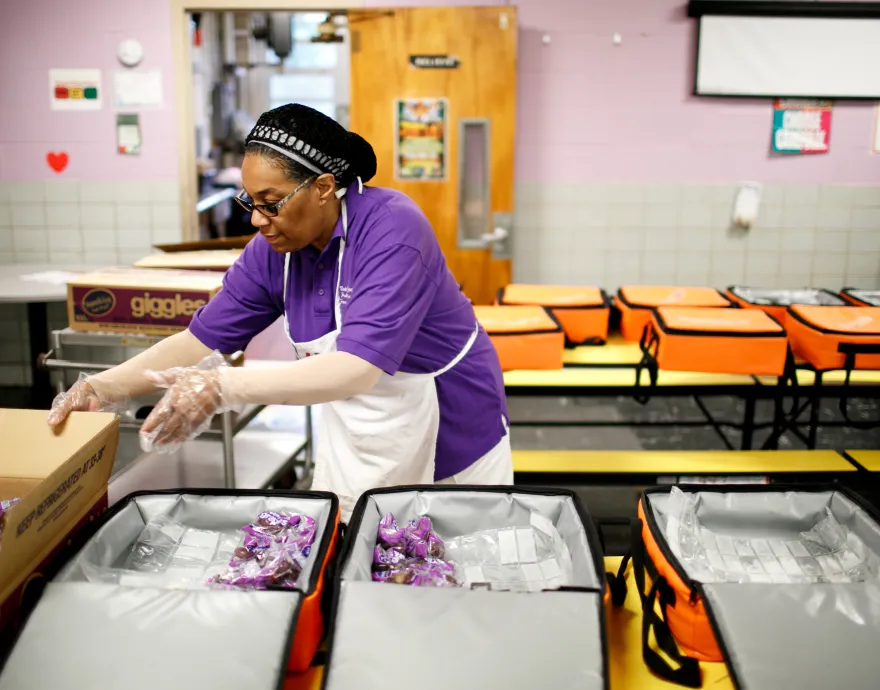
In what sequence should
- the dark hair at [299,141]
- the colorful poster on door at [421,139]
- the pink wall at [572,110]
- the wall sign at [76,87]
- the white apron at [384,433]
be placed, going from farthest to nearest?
the wall sign at [76,87] < the pink wall at [572,110] < the colorful poster on door at [421,139] < the white apron at [384,433] < the dark hair at [299,141]

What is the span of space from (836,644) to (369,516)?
0.72m

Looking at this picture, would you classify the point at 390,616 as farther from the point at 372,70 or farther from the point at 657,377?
the point at 372,70

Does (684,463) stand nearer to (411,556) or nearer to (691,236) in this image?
(411,556)

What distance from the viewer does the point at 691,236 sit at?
186 inches

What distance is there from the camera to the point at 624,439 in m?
4.34

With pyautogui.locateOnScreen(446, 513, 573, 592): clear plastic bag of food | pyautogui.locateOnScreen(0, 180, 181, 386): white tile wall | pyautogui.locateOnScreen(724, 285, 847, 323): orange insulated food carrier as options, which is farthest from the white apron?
pyautogui.locateOnScreen(0, 180, 181, 386): white tile wall

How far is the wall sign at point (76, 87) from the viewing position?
4582mm

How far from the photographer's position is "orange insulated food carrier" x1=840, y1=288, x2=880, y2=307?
3379 mm

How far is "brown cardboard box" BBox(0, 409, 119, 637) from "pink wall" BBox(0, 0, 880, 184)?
3.59 m

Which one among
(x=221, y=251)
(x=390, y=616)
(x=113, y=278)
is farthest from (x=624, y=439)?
(x=390, y=616)

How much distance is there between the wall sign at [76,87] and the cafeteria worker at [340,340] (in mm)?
3496

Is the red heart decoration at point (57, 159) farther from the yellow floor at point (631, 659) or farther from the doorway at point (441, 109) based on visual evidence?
the yellow floor at point (631, 659)

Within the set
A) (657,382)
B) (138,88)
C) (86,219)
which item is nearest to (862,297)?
(657,382)

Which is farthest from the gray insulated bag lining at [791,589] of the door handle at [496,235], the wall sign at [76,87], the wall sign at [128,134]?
the wall sign at [76,87]
